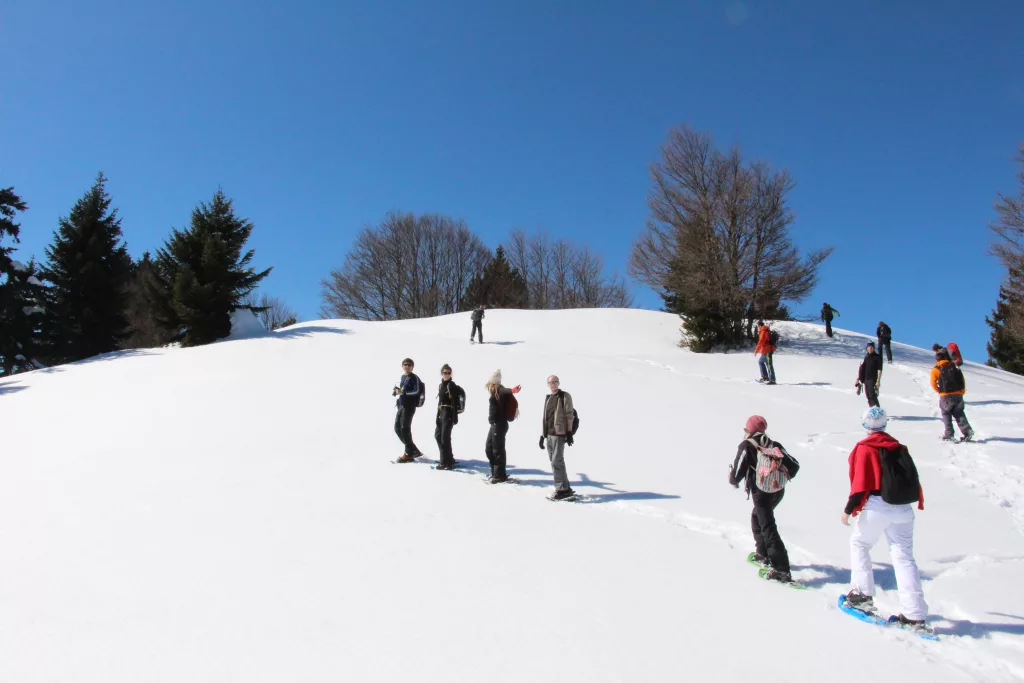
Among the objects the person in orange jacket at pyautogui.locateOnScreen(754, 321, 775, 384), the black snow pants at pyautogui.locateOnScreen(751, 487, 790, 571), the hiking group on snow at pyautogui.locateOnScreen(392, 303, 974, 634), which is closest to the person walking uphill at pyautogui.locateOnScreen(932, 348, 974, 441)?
the person in orange jacket at pyautogui.locateOnScreen(754, 321, 775, 384)

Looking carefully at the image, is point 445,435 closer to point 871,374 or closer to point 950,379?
point 950,379

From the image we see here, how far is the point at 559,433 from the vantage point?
7.53 meters

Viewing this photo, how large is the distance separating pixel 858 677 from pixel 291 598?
4014 millimetres

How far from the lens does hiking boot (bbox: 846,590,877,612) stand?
4.53 m

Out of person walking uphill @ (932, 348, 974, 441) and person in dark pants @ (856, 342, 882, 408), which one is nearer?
person walking uphill @ (932, 348, 974, 441)

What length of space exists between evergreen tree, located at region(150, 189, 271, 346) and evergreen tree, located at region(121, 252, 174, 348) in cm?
30

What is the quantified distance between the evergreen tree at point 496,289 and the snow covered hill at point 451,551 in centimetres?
4515

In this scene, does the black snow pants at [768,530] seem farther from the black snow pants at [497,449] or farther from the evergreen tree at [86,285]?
the evergreen tree at [86,285]

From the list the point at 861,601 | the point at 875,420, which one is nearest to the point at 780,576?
the point at 861,601

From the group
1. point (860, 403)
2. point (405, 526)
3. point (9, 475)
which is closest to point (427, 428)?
point (405, 526)

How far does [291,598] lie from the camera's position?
4512 millimetres

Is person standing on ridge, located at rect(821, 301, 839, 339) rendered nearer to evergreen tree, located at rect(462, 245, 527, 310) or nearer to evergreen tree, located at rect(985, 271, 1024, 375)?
evergreen tree, located at rect(985, 271, 1024, 375)

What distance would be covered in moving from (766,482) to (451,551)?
3005 millimetres

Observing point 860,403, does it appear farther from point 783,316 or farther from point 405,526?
point 783,316
